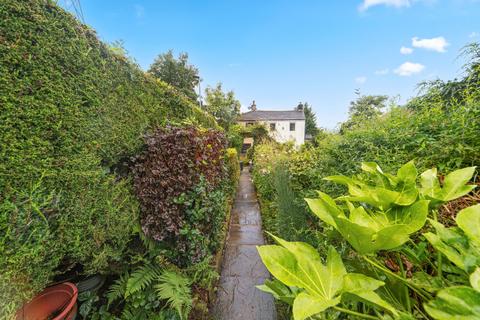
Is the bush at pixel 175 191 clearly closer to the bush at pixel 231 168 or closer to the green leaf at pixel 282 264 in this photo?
the green leaf at pixel 282 264

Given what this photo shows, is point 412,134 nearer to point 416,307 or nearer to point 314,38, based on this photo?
point 416,307

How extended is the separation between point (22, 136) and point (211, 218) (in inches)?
79.5

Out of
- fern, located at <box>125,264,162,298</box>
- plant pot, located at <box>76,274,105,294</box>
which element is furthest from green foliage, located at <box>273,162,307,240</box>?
plant pot, located at <box>76,274,105,294</box>

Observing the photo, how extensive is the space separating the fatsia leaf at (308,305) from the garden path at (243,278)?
2.46 meters

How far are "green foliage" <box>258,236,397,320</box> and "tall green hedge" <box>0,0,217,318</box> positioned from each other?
63.0 inches

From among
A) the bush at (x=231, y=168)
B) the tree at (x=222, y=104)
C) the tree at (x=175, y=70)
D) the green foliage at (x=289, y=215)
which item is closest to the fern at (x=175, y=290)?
the green foliage at (x=289, y=215)

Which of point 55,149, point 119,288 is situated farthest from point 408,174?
point 119,288

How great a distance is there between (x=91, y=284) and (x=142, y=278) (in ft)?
2.18

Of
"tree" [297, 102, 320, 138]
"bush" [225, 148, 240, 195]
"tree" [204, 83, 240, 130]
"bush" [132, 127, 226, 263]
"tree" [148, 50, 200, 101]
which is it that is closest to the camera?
"bush" [132, 127, 226, 263]

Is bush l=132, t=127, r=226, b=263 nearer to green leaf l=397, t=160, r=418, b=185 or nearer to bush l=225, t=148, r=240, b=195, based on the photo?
green leaf l=397, t=160, r=418, b=185

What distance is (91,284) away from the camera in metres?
2.10

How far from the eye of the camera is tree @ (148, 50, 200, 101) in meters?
20.7

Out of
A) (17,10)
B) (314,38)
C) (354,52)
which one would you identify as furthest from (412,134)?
(314,38)

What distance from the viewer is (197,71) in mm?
22266
